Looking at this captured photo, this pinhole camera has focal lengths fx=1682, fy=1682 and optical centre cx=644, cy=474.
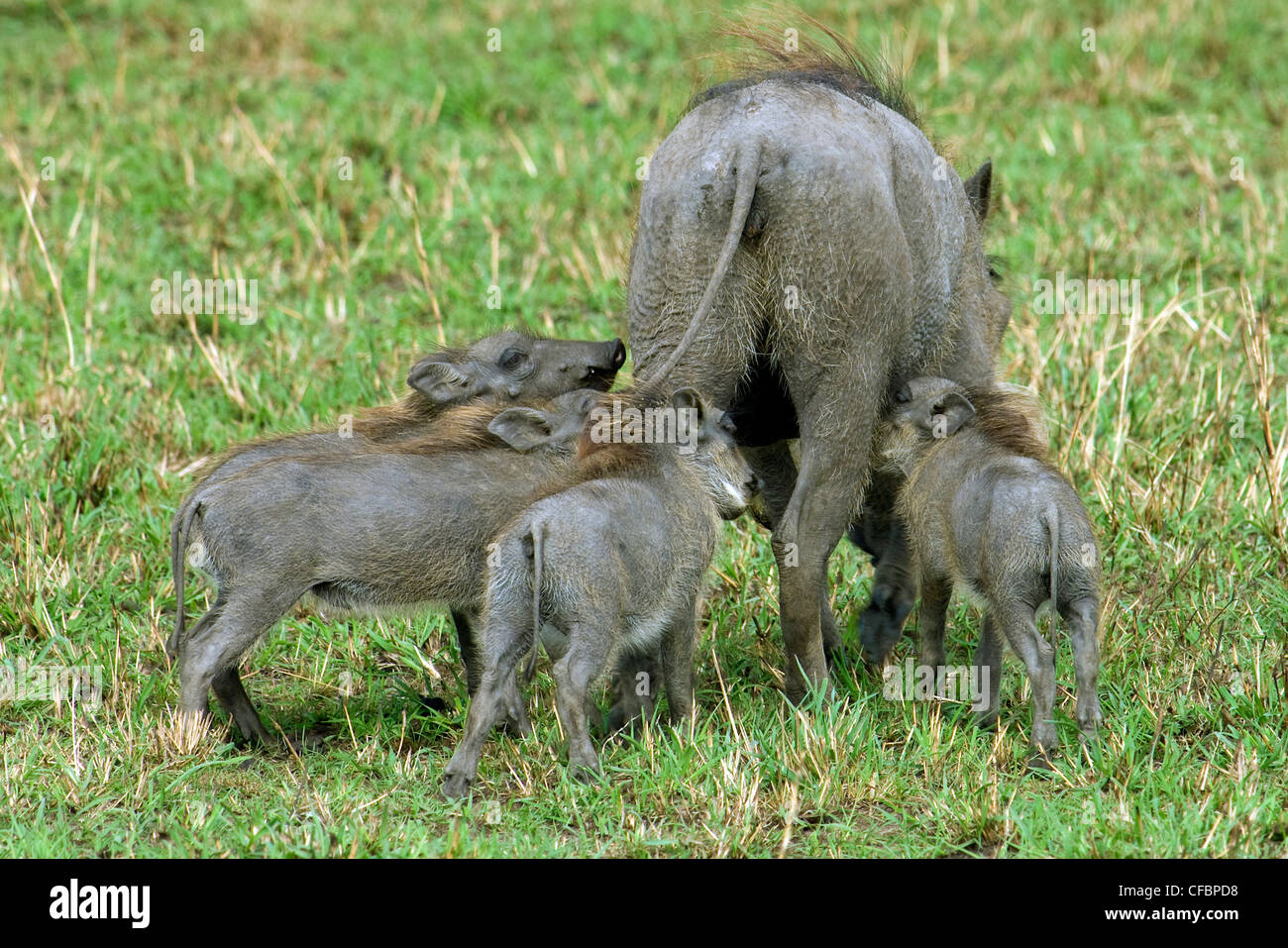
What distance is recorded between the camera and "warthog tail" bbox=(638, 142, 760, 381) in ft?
15.7

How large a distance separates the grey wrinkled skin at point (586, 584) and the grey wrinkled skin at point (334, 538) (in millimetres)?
246

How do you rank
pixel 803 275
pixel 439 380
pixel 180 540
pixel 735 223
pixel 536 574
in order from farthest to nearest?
pixel 439 380, pixel 180 540, pixel 803 275, pixel 735 223, pixel 536 574

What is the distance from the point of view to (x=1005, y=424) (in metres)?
5.32

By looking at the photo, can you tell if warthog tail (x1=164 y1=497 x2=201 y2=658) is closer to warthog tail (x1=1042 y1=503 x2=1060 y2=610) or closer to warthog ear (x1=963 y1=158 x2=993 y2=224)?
warthog tail (x1=1042 y1=503 x2=1060 y2=610)

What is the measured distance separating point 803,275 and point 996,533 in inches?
37.4

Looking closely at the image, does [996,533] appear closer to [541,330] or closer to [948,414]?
[948,414]

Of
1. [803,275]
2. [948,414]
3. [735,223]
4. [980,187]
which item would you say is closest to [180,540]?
[735,223]

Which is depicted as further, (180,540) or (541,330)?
(541,330)

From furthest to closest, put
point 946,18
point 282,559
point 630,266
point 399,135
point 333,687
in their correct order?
point 946,18 < point 399,135 < point 333,687 < point 630,266 < point 282,559

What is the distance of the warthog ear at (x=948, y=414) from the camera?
17.5 feet
